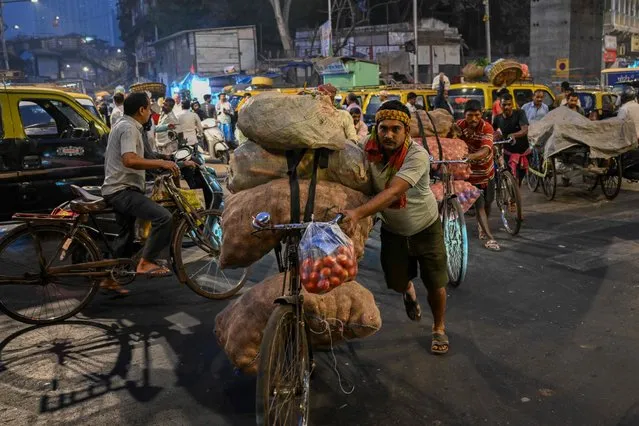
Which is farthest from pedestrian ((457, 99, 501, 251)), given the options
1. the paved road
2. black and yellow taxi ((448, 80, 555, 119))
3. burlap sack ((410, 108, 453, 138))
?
black and yellow taxi ((448, 80, 555, 119))

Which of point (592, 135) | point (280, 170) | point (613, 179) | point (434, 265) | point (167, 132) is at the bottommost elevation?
point (613, 179)

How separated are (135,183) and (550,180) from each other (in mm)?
7300

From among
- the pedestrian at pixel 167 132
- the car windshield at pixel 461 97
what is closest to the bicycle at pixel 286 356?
the pedestrian at pixel 167 132

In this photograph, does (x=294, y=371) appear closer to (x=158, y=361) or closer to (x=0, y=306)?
(x=158, y=361)

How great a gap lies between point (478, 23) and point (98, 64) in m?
46.1

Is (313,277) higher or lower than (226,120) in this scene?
lower

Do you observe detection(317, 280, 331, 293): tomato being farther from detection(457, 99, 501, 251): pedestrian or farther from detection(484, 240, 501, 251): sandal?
detection(484, 240, 501, 251): sandal

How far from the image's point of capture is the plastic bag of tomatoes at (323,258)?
9.13 feet

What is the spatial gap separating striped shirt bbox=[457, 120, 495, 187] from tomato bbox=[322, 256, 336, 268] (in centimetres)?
404

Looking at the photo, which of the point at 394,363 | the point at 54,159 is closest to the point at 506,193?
the point at 394,363

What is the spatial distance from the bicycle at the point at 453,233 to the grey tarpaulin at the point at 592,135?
4.74 metres

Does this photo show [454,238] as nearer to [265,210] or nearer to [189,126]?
[265,210]

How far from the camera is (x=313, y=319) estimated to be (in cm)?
350

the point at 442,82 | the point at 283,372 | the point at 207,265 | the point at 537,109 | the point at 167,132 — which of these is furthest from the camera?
the point at 442,82
